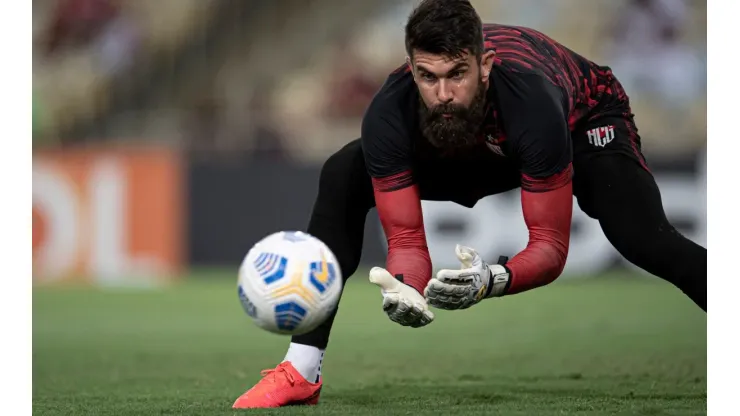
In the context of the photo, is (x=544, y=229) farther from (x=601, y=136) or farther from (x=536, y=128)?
(x=601, y=136)

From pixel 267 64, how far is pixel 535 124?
1217 centimetres

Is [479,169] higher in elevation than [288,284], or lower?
higher

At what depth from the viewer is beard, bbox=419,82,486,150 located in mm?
4844

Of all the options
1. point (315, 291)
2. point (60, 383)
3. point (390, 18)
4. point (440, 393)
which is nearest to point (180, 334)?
point (60, 383)

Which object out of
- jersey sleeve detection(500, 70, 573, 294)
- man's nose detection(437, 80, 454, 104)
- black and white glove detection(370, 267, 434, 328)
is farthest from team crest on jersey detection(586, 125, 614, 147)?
black and white glove detection(370, 267, 434, 328)

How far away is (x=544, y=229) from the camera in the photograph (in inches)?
199

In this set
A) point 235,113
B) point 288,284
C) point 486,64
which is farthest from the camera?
point 235,113

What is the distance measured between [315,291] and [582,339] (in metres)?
4.05

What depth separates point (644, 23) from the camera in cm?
1486

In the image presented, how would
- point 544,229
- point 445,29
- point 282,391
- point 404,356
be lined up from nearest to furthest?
point 445,29
point 544,229
point 282,391
point 404,356

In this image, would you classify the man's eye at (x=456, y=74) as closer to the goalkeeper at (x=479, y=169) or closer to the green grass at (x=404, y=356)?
the goalkeeper at (x=479, y=169)

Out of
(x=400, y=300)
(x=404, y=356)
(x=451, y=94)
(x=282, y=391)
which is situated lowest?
(x=404, y=356)

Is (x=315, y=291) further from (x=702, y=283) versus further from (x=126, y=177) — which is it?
(x=126, y=177)

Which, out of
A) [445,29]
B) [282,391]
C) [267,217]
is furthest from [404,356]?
[267,217]
